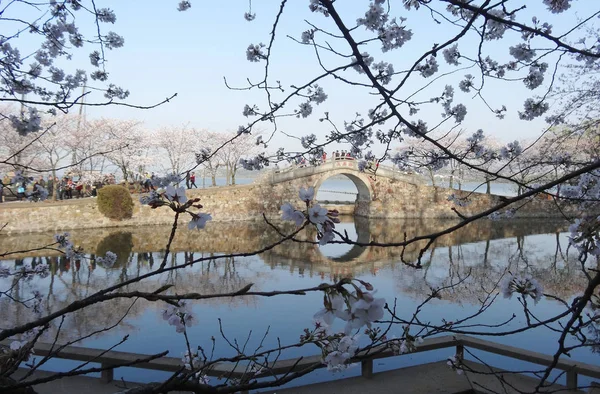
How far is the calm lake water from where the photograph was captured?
5473mm

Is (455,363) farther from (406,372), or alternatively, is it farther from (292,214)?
(292,214)

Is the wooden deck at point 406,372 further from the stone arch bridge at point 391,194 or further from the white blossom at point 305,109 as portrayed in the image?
the stone arch bridge at point 391,194

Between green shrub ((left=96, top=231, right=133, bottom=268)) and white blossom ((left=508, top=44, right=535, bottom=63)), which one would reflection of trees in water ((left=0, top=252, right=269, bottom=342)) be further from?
white blossom ((left=508, top=44, right=535, bottom=63))

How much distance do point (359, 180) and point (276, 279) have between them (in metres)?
11.9

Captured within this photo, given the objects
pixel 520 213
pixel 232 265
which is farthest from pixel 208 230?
pixel 520 213

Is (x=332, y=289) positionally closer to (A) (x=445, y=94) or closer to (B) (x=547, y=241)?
(A) (x=445, y=94)

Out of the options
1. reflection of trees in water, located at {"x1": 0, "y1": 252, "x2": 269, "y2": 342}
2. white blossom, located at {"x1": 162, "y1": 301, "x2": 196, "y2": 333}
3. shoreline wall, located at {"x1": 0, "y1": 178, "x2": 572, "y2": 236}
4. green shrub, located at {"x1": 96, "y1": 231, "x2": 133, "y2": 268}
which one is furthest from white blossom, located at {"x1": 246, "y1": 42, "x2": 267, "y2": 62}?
shoreline wall, located at {"x1": 0, "y1": 178, "x2": 572, "y2": 236}

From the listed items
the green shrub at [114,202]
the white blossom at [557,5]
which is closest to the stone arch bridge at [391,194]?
the green shrub at [114,202]

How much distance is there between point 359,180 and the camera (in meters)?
20.3

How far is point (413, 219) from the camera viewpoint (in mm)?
19844

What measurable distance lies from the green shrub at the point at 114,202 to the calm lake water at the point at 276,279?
803 mm

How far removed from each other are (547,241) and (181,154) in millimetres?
18149

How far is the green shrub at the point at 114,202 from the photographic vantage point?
14.9 metres

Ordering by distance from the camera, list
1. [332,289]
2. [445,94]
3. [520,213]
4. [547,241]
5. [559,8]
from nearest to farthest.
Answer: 1. [332,289]
2. [559,8]
3. [445,94]
4. [547,241]
5. [520,213]
